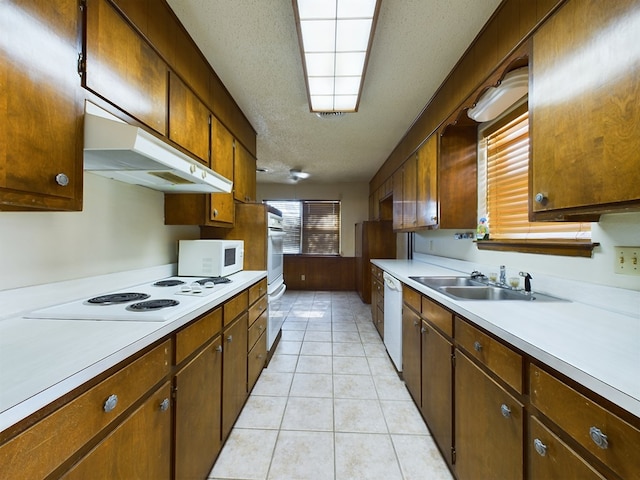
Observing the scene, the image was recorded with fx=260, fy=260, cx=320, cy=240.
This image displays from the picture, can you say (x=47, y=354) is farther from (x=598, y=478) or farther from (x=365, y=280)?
(x=365, y=280)

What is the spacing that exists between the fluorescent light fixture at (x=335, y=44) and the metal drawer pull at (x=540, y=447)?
186 cm

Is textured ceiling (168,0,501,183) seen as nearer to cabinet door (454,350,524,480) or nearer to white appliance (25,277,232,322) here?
white appliance (25,277,232,322)

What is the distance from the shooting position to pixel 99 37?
40.4 inches

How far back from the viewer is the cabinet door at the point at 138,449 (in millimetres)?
666

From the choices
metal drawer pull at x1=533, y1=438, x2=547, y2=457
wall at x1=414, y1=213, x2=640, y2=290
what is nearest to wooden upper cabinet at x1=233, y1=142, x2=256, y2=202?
wall at x1=414, y1=213, x2=640, y2=290

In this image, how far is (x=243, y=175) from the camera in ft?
8.69

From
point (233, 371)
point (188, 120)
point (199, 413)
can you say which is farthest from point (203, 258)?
point (199, 413)

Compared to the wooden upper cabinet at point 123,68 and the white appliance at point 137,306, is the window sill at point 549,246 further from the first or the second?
the wooden upper cabinet at point 123,68

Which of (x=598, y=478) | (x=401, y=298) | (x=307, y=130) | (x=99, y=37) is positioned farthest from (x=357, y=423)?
(x=307, y=130)

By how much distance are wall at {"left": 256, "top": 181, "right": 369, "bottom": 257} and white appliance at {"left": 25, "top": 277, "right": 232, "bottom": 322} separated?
4.52 meters

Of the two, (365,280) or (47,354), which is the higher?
(47,354)

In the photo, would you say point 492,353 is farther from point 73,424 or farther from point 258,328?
point 258,328

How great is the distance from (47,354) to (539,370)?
1.38 meters

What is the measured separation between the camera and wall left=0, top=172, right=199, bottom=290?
3.41 ft
